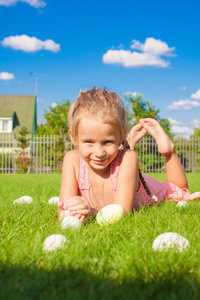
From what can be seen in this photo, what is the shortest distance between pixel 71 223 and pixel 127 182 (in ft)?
2.45

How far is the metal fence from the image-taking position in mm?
18719

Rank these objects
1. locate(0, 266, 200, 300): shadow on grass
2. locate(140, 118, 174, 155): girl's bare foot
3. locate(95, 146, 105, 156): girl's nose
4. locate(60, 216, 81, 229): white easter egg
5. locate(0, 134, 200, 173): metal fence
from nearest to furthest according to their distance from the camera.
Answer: locate(0, 266, 200, 300): shadow on grass, locate(60, 216, 81, 229): white easter egg, locate(95, 146, 105, 156): girl's nose, locate(140, 118, 174, 155): girl's bare foot, locate(0, 134, 200, 173): metal fence

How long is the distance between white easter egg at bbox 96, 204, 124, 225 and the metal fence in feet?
52.5

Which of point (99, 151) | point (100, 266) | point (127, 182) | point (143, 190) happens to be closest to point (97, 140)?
point (99, 151)

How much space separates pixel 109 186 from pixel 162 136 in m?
1.20

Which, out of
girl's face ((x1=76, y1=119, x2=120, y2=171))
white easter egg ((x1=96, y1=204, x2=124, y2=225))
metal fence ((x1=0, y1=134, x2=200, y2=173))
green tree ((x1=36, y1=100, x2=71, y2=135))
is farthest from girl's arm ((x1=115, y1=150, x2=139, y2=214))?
green tree ((x1=36, y1=100, x2=71, y2=135))

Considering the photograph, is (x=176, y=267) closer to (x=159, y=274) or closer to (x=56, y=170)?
(x=159, y=274)

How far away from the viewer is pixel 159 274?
4.76 ft

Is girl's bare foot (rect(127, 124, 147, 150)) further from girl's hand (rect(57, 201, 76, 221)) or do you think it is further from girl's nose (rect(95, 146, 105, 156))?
girl's hand (rect(57, 201, 76, 221))

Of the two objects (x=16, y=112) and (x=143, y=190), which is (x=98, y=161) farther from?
(x=16, y=112)

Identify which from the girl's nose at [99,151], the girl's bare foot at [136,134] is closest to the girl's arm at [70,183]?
the girl's nose at [99,151]

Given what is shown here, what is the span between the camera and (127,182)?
2840mm

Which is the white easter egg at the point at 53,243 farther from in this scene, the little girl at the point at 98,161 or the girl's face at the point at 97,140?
the girl's face at the point at 97,140

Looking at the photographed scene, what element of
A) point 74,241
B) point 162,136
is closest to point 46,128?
point 162,136
